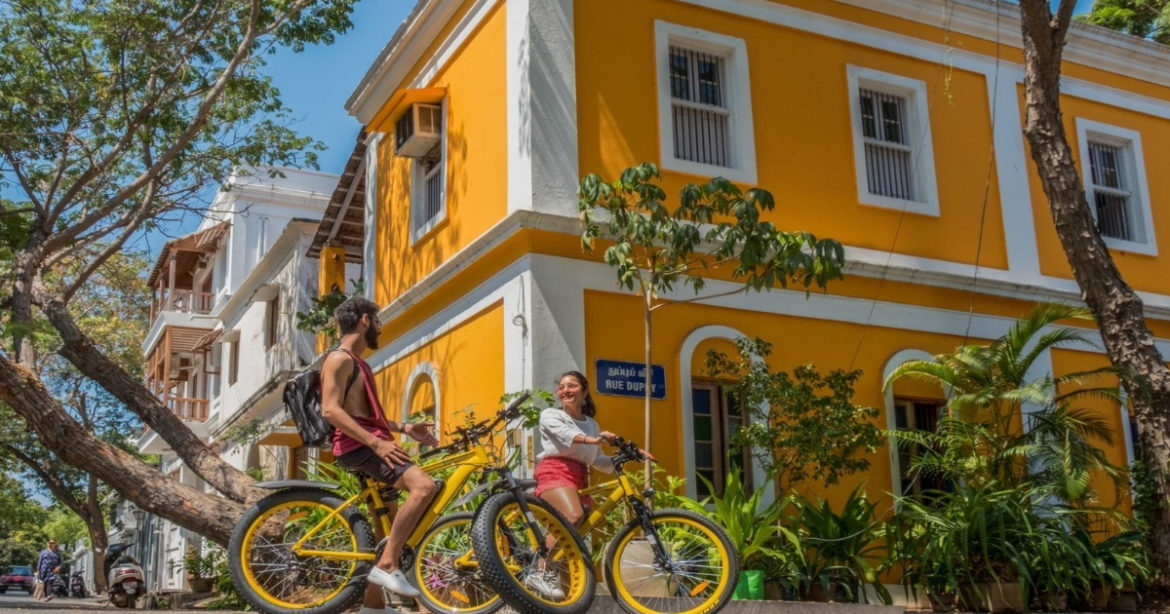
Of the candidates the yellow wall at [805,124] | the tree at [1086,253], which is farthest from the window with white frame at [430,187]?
the tree at [1086,253]

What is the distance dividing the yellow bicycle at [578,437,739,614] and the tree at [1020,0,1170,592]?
241 inches

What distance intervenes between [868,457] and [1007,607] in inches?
94.4

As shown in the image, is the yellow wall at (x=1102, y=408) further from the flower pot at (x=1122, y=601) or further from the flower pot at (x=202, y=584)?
the flower pot at (x=202, y=584)

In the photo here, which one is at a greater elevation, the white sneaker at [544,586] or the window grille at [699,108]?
the window grille at [699,108]

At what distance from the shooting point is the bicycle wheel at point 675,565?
6395 mm

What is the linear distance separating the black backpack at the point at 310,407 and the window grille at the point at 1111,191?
443 inches

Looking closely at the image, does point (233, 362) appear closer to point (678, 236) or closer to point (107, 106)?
point (107, 106)

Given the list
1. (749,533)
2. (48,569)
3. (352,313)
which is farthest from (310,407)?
(48,569)

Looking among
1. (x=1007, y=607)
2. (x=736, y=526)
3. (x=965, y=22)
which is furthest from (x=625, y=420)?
(x=965, y=22)

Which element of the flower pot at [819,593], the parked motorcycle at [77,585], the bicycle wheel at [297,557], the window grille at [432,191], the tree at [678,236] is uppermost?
the window grille at [432,191]

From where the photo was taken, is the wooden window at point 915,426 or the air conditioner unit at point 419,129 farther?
the air conditioner unit at point 419,129

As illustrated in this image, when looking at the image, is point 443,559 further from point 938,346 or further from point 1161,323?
point 1161,323

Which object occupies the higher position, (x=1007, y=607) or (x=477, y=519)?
(x=477, y=519)

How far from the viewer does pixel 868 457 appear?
39.1 ft
